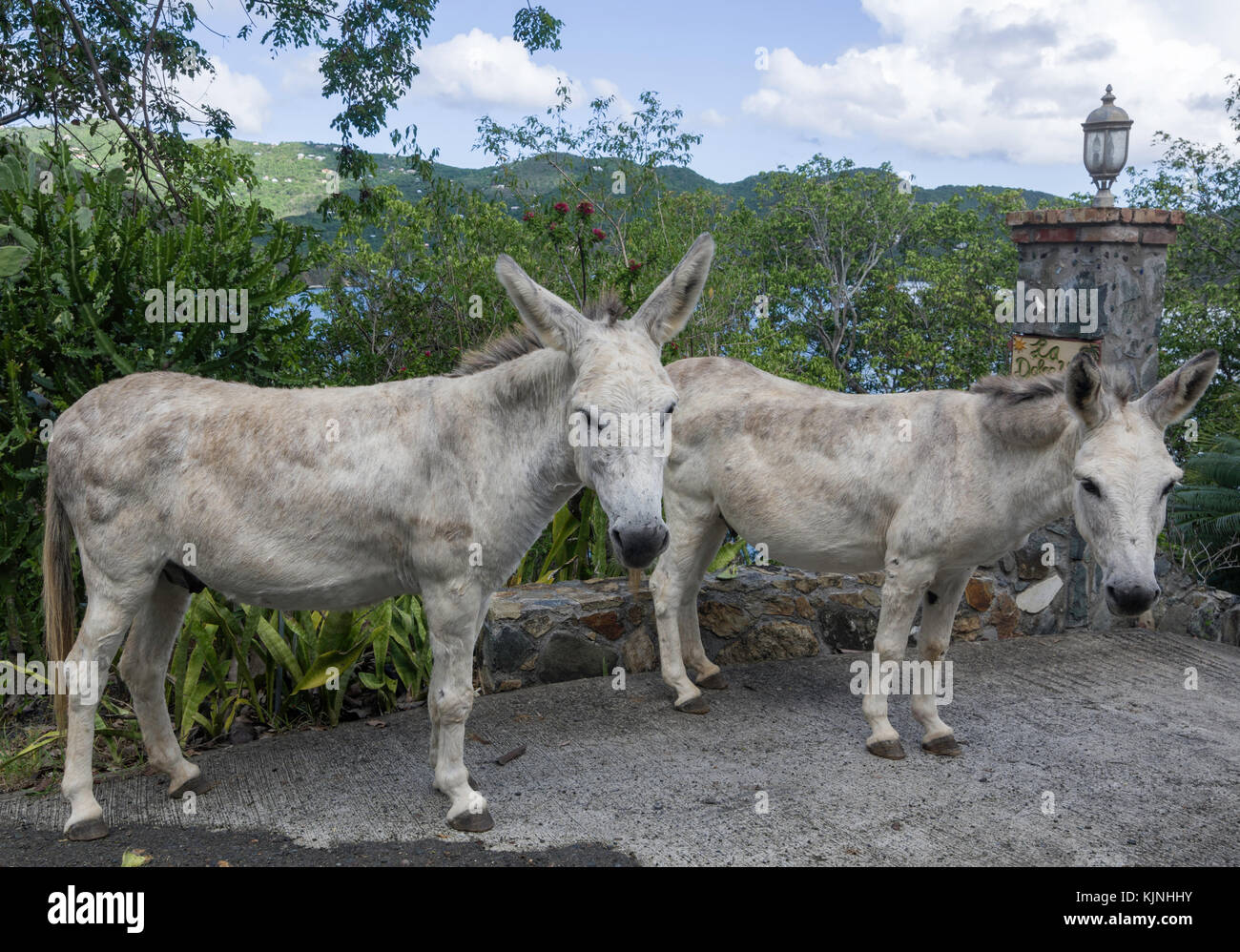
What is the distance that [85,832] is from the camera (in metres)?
4.25

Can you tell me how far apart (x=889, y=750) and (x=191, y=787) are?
3.36 m

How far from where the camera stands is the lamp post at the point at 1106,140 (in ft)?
27.7

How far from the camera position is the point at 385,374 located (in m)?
9.92

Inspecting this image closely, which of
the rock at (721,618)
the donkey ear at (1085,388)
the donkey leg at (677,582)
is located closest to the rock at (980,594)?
the rock at (721,618)

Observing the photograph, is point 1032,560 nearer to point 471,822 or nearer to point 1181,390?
point 1181,390

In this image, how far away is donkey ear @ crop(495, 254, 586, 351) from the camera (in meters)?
3.89

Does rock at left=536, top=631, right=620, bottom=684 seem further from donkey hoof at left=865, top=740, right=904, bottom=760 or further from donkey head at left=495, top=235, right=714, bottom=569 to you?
donkey head at left=495, top=235, right=714, bottom=569

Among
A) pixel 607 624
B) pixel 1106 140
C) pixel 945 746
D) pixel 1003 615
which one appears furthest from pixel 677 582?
pixel 1106 140

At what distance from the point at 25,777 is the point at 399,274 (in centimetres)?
673

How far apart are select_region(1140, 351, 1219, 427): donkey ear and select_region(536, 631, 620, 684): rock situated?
329cm

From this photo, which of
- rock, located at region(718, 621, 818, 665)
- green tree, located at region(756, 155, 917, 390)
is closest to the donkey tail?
rock, located at region(718, 621, 818, 665)

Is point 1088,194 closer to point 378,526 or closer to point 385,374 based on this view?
point 385,374

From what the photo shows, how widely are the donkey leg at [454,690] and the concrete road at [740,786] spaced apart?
0.11 m

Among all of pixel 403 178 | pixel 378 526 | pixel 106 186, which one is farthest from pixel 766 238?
pixel 378 526
